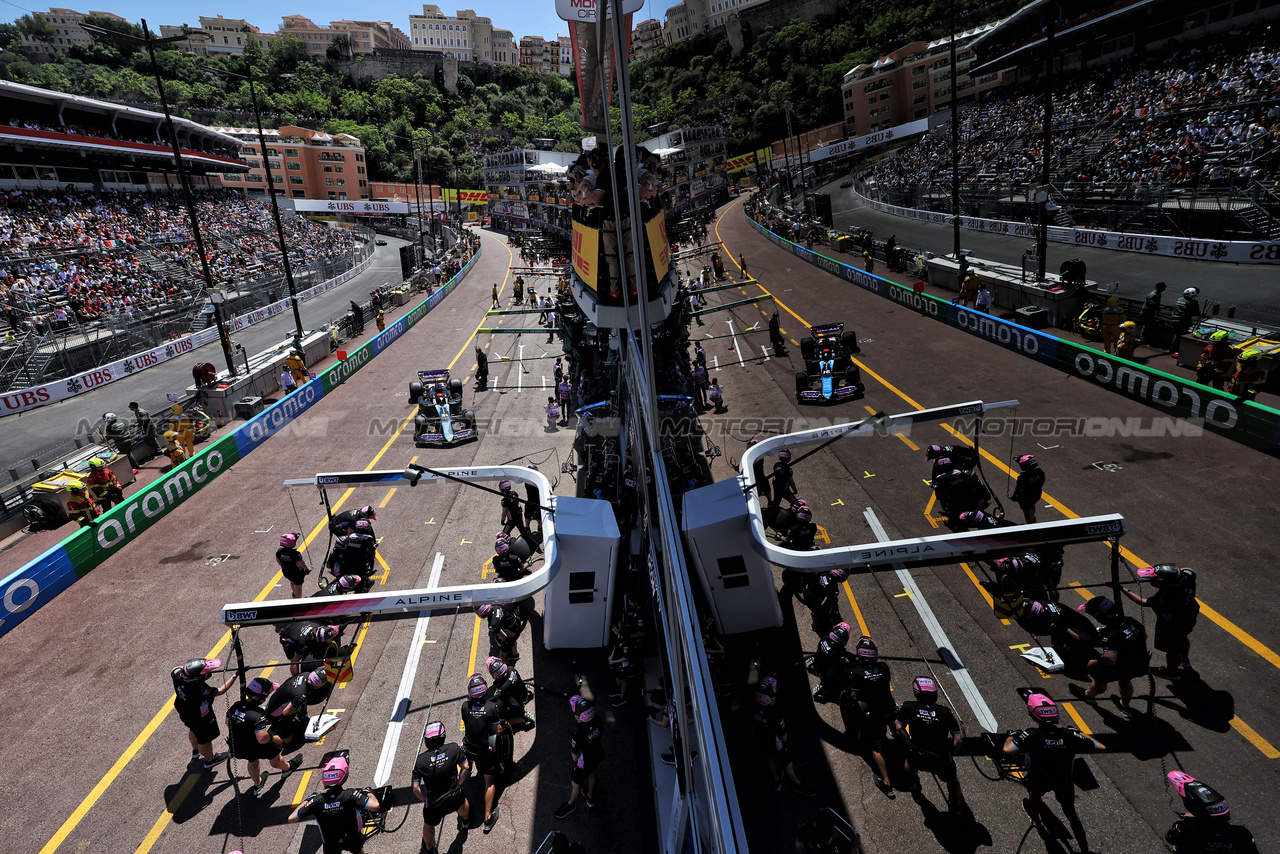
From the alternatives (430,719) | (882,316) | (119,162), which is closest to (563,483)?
(430,719)

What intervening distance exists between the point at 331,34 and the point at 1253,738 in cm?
20208

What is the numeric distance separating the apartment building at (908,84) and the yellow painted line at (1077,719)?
7634 cm

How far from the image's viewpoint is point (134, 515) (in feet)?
49.0

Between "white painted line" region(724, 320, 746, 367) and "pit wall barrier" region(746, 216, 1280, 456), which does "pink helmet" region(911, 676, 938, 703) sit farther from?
"white painted line" region(724, 320, 746, 367)

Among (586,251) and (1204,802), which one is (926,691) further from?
(586,251)

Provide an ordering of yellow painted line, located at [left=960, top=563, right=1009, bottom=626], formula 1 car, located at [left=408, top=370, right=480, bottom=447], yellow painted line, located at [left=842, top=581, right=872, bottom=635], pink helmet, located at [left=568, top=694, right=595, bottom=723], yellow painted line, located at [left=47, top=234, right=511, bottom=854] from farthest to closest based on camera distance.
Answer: formula 1 car, located at [left=408, top=370, right=480, bottom=447] < yellow painted line, located at [left=960, top=563, right=1009, bottom=626] < yellow painted line, located at [left=842, top=581, right=872, bottom=635] < yellow painted line, located at [left=47, top=234, right=511, bottom=854] < pink helmet, located at [left=568, top=694, right=595, bottom=723]

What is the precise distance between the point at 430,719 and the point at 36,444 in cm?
2075

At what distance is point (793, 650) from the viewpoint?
9.41 m

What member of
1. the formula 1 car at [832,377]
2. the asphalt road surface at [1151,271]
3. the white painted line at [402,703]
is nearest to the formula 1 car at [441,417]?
the white painted line at [402,703]

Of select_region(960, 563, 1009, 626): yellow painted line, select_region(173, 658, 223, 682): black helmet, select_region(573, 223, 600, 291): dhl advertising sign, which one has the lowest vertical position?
select_region(960, 563, 1009, 626): yellow painted line

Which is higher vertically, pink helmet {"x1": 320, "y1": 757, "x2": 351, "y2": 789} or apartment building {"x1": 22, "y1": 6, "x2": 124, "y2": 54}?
apartment building {"x1": 22, "y1": 6, "x2": 124, "y2": 54}

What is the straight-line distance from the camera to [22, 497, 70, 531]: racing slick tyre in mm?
15195

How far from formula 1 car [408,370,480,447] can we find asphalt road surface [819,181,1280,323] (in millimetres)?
22309

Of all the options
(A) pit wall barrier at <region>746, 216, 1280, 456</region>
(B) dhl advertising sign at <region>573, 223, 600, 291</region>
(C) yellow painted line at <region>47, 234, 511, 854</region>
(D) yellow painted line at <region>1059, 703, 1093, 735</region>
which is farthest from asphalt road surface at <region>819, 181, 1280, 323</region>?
(C) yellow painted line at <region>47, 234, 511, 854</region>
